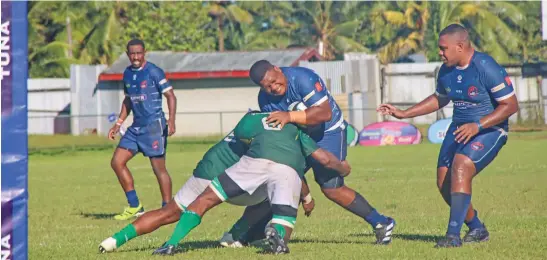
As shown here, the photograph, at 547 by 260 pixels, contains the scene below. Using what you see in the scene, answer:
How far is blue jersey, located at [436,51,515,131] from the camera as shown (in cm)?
966

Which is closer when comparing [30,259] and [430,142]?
[30,259]

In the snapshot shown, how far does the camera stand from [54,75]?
180ft

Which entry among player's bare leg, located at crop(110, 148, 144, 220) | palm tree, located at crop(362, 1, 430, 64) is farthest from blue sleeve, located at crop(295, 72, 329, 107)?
palm tree, located at crop(362, 1, 430, 64)

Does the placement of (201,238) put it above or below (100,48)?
below

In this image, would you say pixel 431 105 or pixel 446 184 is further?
pixel 431 105

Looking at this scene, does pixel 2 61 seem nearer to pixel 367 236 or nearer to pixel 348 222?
pixel 367 236

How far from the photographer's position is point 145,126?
47.1 ft

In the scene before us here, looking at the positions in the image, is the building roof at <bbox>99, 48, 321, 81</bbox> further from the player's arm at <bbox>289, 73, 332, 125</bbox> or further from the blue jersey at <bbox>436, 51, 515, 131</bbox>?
the player's arm at <bbox>289, 73, 332, 125</bbox>

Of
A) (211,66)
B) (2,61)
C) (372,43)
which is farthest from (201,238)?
(372,43)

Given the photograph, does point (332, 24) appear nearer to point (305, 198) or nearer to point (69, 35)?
point (69, 35)

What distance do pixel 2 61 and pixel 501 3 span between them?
195ft

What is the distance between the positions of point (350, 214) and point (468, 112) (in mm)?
4843

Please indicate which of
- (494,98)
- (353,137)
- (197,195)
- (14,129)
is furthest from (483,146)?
(353,137)

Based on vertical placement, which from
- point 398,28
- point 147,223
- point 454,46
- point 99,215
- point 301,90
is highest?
point 398,28
